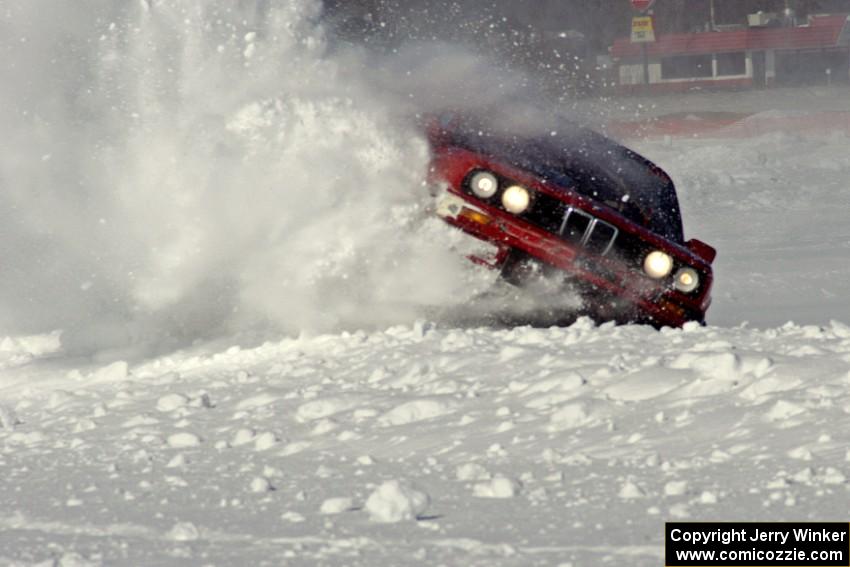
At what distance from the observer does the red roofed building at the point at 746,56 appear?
125ft

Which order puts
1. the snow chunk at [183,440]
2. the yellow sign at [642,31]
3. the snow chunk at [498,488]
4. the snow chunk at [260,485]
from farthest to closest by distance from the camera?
1. the yellow sign at [642,31]
2. the snow chunk at [183,440]
3. the snow chunk at [260,485]
4. the snow chunk at [498,488]

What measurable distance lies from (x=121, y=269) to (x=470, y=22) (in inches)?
1161

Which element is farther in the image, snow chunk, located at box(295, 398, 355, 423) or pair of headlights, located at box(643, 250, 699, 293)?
pair of headlights, located at box(643, 250, 699, 293)

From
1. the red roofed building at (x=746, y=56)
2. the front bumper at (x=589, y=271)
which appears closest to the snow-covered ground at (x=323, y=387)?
the front bumper at (x=589, y=271)

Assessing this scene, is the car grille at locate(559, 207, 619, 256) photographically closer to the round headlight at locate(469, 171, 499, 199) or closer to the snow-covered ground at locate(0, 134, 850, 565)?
the round headlight at locate(469, 171, 499, 199)

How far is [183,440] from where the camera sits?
4.75m

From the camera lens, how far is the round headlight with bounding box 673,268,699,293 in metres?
6.86

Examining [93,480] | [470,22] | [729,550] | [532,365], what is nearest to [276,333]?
[532,365]

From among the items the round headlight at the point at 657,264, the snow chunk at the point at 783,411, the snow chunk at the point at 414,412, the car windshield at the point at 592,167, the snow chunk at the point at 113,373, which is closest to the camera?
the snow chunk at the point at 783,411

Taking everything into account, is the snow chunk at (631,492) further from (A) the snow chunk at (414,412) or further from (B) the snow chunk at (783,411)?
(A) the snow chunk at (414,412)

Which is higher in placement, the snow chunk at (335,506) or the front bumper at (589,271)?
the front bumper at (589,271)

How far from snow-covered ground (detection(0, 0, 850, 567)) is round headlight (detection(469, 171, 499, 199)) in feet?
0.92

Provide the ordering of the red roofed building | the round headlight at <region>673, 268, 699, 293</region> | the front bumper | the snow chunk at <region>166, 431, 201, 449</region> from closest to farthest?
the snow chunk at <region>166, 431, 201, 449</region>
the front bumper
the round headlight at <region>673, 268, 699, 293</region>
the red roofed building

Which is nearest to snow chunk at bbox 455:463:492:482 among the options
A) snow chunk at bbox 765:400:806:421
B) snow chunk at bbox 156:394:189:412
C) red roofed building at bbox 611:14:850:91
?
snow chunk at bbox 765:400:806:421
